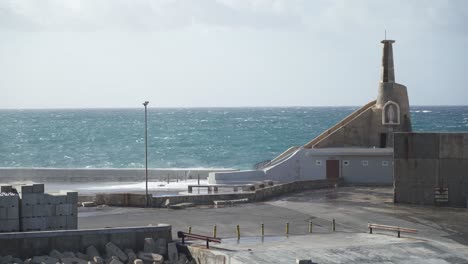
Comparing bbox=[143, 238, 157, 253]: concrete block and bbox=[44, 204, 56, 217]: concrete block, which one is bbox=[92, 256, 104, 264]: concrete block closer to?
bbox=[143, 238, 157, 253]: concrete block

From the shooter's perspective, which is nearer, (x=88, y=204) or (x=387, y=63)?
(x=88, y=204)

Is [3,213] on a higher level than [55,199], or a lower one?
lower

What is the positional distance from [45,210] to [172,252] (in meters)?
4.67

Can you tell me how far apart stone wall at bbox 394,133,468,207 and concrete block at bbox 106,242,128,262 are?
57.8ft

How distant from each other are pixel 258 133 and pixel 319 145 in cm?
9719

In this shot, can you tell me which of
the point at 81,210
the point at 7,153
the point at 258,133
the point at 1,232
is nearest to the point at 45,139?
the point at 7,153

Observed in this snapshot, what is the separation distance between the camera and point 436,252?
30.5m

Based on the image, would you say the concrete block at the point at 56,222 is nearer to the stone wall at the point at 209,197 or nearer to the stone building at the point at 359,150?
the stone wall at the point at 209,197

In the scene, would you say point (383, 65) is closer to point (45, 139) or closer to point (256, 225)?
point (256, 225)

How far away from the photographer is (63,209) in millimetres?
30719

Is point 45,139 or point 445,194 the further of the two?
point 45,139

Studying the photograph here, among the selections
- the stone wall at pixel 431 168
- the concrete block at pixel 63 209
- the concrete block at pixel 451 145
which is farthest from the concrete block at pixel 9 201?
the concrete block at pixel 451 145

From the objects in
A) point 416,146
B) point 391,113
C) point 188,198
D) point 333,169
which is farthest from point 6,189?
point 391,113

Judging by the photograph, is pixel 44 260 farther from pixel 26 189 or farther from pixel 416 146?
pixel 416 146
